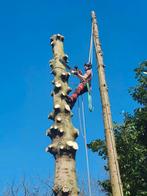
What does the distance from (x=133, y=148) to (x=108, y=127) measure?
28.7 ft

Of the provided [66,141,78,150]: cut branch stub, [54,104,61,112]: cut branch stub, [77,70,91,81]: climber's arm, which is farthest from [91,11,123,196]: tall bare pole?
[77,70,91,81]: climber's arm

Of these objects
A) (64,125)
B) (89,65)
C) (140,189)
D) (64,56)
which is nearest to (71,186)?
(64,125)

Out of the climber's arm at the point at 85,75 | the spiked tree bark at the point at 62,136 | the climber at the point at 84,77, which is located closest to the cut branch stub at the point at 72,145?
the spiked tree bark at the point at 62,136

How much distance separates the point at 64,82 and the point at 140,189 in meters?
8.53

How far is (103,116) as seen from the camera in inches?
301

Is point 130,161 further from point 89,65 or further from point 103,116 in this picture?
point 103,116

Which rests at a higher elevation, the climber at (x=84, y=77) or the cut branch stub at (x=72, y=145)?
the climber at (x=84, y=77)

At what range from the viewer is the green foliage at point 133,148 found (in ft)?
50.4

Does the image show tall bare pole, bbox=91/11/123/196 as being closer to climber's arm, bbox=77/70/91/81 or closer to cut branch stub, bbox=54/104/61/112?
cut branch stub, bbox=54/104/61/112

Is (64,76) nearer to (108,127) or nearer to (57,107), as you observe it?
(57,107)

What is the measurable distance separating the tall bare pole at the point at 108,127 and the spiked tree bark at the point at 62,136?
569mm

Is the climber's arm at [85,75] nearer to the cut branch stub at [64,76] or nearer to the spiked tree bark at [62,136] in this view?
the spiked tree bark at [62,136]

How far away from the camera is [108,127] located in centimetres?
739

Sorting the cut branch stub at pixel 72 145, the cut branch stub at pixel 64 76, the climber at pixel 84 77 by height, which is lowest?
the cut branch stub at pixel 72 145
